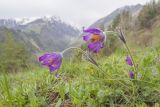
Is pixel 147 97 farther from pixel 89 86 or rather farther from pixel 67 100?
pixel 67 100

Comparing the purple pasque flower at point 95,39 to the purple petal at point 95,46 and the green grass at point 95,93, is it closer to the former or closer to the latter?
the purple petal at point 95,46

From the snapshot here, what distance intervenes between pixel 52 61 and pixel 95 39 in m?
0.36

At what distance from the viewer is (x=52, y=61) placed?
227cm

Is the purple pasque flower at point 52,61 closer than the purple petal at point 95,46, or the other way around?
the purple petal at point 95,46

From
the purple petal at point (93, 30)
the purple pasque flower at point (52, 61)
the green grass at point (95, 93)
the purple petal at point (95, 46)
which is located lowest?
the green grass at point (95, 93)

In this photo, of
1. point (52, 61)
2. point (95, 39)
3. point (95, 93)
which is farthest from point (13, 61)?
point (95, 39)

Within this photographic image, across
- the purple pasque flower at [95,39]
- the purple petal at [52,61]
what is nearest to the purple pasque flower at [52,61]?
the purple petal at [52,61]

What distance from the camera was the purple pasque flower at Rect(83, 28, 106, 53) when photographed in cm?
207

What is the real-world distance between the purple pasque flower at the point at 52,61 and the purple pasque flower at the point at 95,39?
0.25 meters

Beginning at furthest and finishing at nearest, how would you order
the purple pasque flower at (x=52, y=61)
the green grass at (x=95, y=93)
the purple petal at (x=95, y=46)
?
the green grass at (x=95, y=93) < the purple pasque flower at (x=52, y=61) < the purple petal at (x=95, y=46)

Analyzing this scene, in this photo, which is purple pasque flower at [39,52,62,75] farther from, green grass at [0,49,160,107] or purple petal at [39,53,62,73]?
green grass at [0,49,160,107]

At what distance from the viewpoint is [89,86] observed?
2686mm

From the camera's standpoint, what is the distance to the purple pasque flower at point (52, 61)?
226 cm

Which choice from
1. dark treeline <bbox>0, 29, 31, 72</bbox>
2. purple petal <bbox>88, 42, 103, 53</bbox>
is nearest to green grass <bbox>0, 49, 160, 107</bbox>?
purple petal <bbox>88, 42, 103, 53</bbox>
